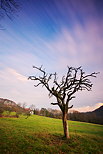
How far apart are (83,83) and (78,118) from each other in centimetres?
6867

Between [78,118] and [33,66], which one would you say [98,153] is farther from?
[78,118]

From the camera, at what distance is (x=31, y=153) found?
21.3 feet

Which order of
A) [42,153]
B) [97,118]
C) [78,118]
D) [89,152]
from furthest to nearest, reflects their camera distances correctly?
1. [78,118]
2. [97,118]
3. [89,152]
4. [42,153]

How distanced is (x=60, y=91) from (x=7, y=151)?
741 centimetres

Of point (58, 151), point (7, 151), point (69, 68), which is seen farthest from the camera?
point (69, 68)

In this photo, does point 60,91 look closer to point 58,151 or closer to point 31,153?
point 58,151

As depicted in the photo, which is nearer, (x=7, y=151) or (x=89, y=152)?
(x=7, y=151)

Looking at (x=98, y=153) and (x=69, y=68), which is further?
(x=69, y=68)

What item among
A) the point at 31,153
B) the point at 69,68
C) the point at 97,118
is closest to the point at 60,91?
the point at 69,68

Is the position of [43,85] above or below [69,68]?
below

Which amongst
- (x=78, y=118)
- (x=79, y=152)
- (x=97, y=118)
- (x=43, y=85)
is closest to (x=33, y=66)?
(x=43, y=85)

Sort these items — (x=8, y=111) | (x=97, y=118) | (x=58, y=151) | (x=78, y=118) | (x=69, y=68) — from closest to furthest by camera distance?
(x=58, y=151), (x=69, y=68), (x=8, y=111), (x=97, y=118), (x=78, y=118)

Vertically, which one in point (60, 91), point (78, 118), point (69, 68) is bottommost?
point (78, 118)

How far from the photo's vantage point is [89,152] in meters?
8.31
